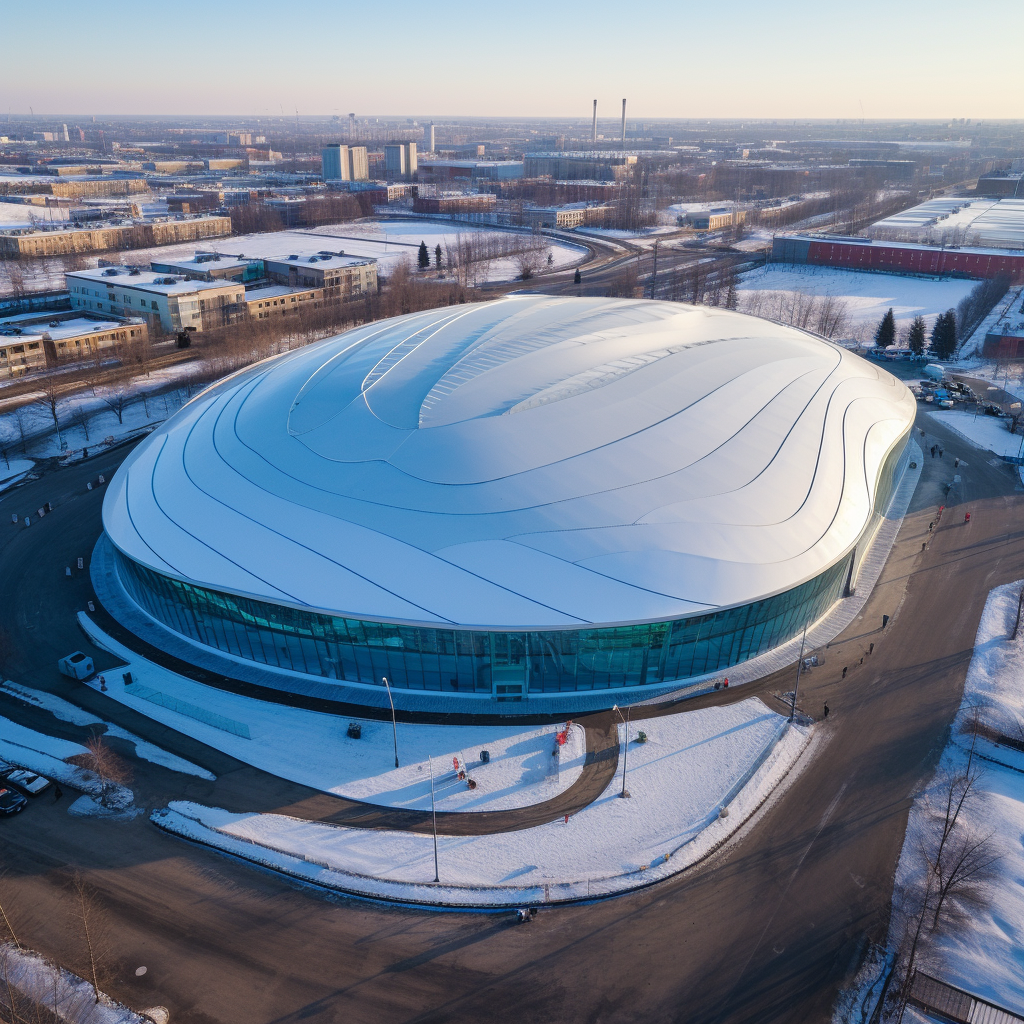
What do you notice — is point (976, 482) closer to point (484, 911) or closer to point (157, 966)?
point (484, 911)

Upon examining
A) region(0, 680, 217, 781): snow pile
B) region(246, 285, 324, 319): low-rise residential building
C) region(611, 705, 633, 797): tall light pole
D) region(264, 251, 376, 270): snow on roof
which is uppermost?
region(264, 251, 376, 270): snow on roof

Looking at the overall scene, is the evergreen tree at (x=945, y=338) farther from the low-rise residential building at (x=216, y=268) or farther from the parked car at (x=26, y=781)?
the parked car at (x=26, y=781)

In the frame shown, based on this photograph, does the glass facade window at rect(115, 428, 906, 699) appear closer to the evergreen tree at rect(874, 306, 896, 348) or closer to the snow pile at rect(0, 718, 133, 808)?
the snow pile at rect(0, 718, 133, 808)

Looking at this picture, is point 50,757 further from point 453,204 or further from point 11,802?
point 453,204

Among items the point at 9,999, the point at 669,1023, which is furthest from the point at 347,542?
the point at 669,1023

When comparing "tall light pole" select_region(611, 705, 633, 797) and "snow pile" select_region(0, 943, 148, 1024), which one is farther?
"tall light pole" select_region(611, 705, 633, 797)

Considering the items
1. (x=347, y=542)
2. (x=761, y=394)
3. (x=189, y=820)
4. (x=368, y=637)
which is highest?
(x=761, y=394)

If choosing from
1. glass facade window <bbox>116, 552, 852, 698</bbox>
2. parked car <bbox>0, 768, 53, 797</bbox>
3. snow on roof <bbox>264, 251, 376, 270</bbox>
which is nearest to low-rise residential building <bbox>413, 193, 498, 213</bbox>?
snow on roof <bbox>264, 251, 376, 270</bbox>
